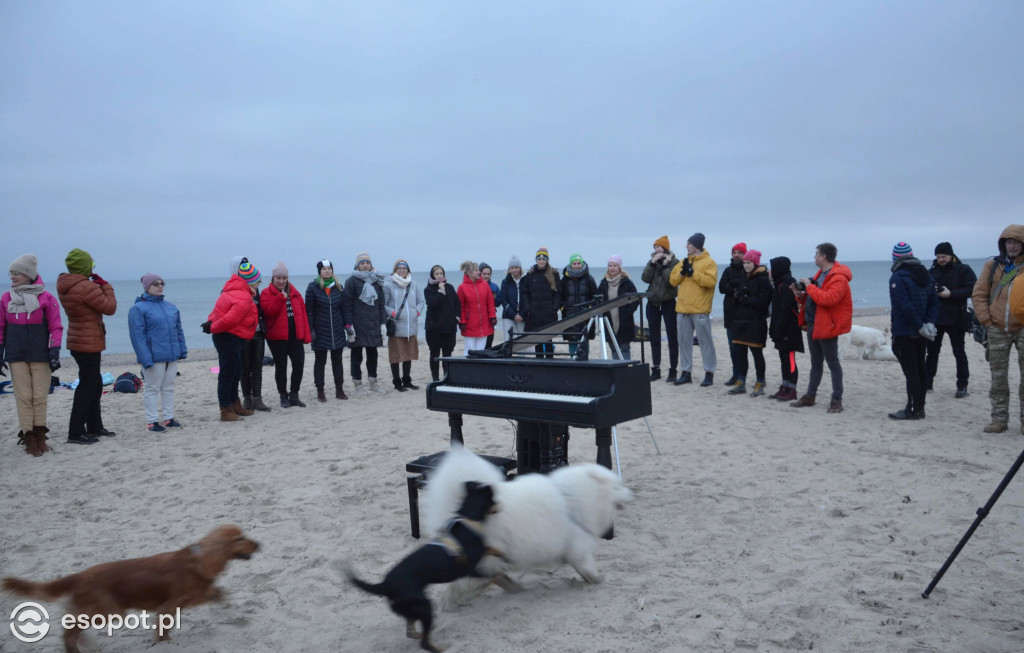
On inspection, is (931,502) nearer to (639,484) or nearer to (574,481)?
(639,484)

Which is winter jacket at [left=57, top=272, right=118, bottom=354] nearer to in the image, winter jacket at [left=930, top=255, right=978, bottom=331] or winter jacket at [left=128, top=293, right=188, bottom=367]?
winter jacket at [left=128, top=293, right=188, bottom=367]

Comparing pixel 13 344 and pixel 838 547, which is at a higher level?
pixel 13 344

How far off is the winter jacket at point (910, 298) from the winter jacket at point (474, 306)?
16.9ft

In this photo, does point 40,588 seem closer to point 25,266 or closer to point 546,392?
point 546,392

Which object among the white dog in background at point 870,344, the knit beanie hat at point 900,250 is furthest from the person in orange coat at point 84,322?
the white dog in background at point 870,344

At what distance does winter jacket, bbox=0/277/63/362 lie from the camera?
20.0 ft

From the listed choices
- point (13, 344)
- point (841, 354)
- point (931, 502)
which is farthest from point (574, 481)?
point (841, 354)

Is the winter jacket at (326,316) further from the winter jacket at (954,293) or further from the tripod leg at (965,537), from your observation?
the winter jacket at (954,293)

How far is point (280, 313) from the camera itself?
819 cm

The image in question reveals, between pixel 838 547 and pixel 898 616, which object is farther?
pixel 838 547

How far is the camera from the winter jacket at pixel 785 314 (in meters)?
7.82

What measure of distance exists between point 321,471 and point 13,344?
329 cm

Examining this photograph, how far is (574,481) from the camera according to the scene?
3.19 m

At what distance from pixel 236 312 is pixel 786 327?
6.45 m
